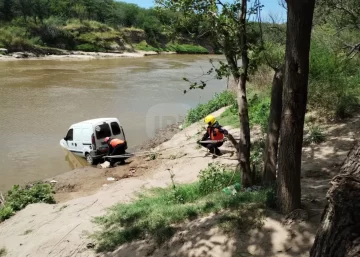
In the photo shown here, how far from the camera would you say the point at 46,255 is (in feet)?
19.7

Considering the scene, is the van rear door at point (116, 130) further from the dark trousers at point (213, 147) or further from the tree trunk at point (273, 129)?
the tree trunk at point (273, 129)

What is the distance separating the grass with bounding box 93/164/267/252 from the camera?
213 inches

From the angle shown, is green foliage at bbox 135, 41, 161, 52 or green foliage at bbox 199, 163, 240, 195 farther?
green foliage at bbox 135, 41, 161, 52

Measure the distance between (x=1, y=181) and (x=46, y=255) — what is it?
7.47 metres

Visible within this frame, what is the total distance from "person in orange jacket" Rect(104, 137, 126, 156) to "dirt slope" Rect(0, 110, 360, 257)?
1.56 m

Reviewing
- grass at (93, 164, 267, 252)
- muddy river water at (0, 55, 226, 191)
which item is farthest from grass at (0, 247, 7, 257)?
muddy river water at (0, 55, 226, 191)

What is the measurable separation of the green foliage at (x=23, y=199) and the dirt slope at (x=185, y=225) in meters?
0.35

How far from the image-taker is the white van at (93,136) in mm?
13078

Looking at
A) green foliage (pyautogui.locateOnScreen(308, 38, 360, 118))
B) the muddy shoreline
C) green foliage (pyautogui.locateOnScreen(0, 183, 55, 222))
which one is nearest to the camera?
green foliage (pyautogui.locateOnScreen(0, 183, 55, 222))

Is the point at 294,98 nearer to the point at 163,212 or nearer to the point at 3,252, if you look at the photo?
the point at 163,212

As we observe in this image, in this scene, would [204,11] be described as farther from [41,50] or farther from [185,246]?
[41,50]

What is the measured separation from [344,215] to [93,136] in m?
11.6

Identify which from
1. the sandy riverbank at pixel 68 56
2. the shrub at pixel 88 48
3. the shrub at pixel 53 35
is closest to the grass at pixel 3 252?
the sandy riverbank at pixel 68 56

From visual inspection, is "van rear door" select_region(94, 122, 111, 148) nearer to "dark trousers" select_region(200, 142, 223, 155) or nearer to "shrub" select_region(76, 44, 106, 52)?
"dark trousers" select_region(200, 142, 223, 155)
